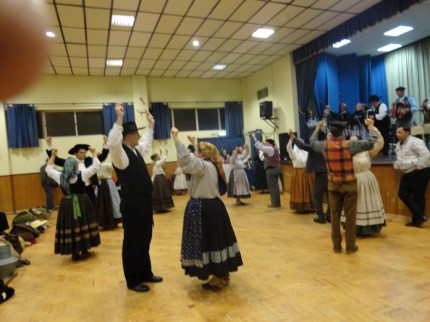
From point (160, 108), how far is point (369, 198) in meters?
6.72

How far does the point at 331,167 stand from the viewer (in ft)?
10.7

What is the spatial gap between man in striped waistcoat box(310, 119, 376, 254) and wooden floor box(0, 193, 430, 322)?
0.24 meters

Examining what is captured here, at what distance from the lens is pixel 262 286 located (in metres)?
2.63

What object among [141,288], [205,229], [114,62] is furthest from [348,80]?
[141,288]

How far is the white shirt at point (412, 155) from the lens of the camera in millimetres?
3877

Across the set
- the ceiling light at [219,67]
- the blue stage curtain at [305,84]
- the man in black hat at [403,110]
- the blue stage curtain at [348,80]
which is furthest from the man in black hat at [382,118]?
the ceiling light at [219,67]

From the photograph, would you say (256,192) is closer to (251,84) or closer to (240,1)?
(251,84)

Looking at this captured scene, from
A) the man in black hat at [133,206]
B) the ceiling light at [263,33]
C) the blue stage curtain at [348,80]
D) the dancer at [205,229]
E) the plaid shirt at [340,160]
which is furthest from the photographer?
the blue stage curtain at [348,80]

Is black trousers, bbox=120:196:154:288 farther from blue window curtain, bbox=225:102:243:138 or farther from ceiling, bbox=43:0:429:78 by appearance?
blue window curtain, bbox=225:102:243:138

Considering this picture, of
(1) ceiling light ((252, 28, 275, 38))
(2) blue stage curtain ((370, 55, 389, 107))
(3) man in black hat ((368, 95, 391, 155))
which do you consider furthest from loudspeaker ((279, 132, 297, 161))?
(2) blue stage curtain ((370, 55, 389, 107))

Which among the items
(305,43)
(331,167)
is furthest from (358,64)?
(331,167)

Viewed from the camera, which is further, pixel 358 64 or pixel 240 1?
pixel 358 64

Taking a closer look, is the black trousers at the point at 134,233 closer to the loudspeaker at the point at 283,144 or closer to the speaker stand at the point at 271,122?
the loudspeaker at the point at 283,144

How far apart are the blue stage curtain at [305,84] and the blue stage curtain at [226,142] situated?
102 inches
